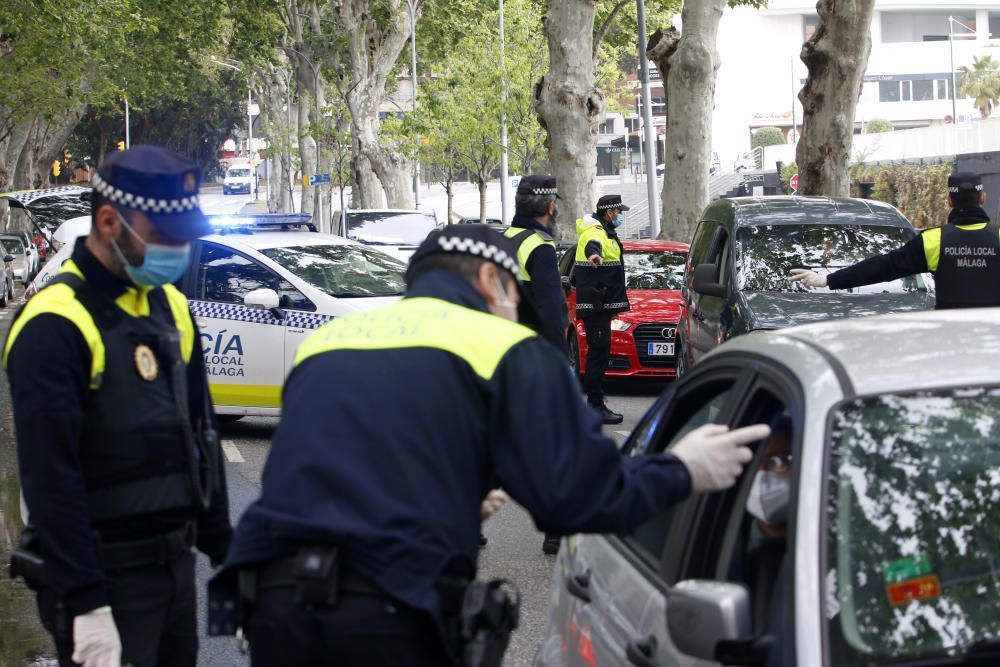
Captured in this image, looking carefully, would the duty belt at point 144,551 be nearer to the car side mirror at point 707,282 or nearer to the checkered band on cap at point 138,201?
the checkered band on cap at point 138,201

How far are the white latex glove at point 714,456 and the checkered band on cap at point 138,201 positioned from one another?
4.44 ft

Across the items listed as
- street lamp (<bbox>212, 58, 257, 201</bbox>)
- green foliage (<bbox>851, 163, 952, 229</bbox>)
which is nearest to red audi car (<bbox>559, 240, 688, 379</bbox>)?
green foliage (<bbox>851, 163, 952, 229</bbox>)

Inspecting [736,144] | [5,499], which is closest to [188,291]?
[5,499]

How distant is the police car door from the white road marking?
10.9 inches

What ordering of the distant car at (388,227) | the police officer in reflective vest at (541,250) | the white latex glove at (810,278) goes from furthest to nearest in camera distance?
1. the distant car at (388,227)
2. the white latex glove at (810,278)
3. the police officer in reflective vest at (541,250)

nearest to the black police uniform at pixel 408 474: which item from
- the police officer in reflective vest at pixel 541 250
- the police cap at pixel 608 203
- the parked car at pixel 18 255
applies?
the police officer in reflective vest at pixel 541 250

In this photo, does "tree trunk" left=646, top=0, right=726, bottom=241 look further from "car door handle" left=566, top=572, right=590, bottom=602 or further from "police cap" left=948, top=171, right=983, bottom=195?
"car door handle" left=566, top=572, right=590, bottom=602

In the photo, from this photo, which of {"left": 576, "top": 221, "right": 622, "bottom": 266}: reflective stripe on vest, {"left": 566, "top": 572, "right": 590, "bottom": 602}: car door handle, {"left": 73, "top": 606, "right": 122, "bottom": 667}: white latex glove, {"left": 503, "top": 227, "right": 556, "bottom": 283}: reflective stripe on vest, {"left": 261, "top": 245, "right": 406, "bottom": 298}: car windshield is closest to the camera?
{"left": 73, "top": 606, "right": 122, "bottom": 667}: white latex glove

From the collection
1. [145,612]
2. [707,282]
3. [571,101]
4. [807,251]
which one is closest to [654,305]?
[807,251]

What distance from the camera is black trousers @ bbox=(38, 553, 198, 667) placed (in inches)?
133

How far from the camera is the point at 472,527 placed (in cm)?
278

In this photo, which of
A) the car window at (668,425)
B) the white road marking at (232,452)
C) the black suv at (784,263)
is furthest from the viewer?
the white road marking at (232,452)

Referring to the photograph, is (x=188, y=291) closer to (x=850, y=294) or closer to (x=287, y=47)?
(x=850, y=294)

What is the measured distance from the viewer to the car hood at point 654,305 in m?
14.5
